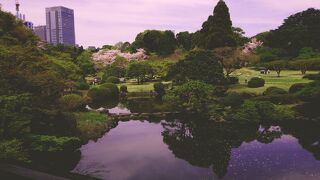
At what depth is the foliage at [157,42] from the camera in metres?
61.1

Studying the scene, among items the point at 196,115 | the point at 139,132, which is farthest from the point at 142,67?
the point at 139,132

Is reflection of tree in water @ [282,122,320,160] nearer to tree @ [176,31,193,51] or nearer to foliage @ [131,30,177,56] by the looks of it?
foliage @ [131,30,177,56]

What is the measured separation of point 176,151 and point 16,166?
13748 mm

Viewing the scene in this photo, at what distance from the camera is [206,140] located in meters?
17.8

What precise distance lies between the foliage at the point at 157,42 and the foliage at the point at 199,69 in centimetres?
2974

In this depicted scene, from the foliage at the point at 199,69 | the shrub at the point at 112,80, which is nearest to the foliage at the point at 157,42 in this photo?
the shrub at the point at 112,80

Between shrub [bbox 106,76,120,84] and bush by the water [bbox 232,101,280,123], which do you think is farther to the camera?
shrub [bbox 106,76,120,84]

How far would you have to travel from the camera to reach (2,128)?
32.2ft

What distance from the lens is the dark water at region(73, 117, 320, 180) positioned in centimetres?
1291

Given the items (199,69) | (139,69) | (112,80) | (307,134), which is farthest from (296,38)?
(307,134)

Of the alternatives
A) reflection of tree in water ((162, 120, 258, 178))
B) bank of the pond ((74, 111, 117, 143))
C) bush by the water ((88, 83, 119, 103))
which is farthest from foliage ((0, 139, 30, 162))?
bush by the water ((88, 83, 119, 103))

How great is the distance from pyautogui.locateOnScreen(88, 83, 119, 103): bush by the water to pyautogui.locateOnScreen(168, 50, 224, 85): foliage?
7859 mm

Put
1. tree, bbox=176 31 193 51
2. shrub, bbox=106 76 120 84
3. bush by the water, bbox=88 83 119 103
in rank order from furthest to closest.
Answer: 1. tree, bbox=176 31 193 51
2. shrub, bbox=106 76 120 84
3. bush by the water, bbox=88 83 119 103

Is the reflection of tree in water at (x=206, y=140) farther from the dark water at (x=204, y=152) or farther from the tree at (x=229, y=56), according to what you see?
the tree at (x=229, y=56)
